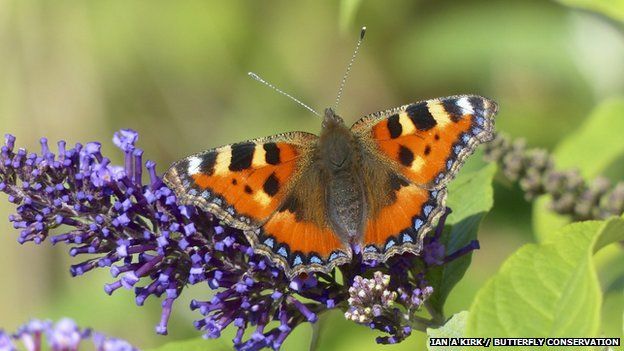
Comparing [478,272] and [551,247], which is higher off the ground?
[478,272]

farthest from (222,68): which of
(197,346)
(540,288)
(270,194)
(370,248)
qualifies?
(540,288)

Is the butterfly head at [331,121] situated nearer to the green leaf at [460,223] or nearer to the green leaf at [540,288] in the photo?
the green leaf at [460,223]

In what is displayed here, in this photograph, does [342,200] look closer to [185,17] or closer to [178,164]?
[178,164]

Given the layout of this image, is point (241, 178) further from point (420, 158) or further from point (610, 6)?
point (610, 6)

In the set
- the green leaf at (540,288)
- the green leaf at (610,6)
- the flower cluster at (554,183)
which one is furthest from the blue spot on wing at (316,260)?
the green leaf at (610,6)

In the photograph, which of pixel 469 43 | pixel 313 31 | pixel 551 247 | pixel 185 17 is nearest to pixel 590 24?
pixel 469 43

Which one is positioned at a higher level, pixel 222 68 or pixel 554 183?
pixel 222 68
